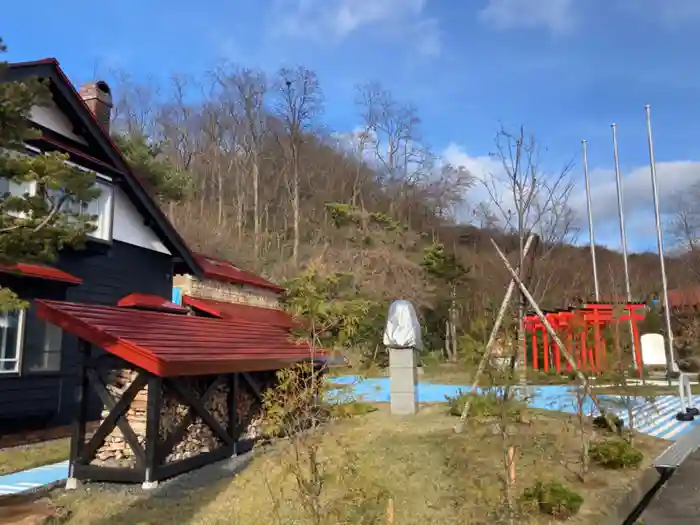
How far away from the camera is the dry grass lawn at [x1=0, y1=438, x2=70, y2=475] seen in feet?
25.9

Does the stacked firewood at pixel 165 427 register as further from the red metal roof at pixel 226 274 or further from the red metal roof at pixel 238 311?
the red metal roof at pixel 226 274

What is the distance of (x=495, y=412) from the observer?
694 cm

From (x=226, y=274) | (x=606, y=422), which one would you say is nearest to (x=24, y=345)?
(x=226, y=274)

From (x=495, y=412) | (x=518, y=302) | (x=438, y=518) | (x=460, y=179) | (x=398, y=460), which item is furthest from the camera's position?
(x=460, y=179)

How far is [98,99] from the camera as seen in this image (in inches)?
534

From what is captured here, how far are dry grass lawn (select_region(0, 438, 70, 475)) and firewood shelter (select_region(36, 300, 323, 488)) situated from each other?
1.40 meters

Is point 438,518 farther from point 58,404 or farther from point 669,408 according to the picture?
point 669,408

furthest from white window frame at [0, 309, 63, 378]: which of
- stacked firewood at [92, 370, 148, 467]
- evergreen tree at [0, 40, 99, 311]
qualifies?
evergreen tree at [0, 40, 99, 311]

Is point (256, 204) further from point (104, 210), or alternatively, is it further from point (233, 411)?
point (233, 411)

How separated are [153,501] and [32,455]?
3.59 meters

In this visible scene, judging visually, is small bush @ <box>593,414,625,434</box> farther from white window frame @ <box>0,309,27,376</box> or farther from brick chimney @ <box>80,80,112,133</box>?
brick chimney @ <box>80,80,112,133</box>

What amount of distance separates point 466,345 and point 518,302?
67.1 inches

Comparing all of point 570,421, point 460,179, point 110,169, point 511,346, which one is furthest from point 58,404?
point 460,179

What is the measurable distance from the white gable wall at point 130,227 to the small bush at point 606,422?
1014cm
